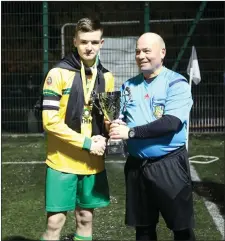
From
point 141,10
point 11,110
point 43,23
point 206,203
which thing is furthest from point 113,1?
point 206,203

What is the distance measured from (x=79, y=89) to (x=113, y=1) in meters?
7.52

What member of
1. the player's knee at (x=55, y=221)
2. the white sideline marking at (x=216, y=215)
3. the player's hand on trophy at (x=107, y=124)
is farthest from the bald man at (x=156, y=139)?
the white sideline marking at (x=216, y=215)

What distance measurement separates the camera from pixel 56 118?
3689 millimetres

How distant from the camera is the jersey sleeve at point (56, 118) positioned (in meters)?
3.68

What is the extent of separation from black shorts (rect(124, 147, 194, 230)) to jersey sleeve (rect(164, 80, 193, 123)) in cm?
28

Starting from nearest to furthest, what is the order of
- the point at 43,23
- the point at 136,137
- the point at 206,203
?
1. the point at 136,137
2. the point at 206,203
3. the point at 43,23

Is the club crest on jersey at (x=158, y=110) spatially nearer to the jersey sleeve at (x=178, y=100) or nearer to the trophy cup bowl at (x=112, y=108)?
the jersey sleeve at (x=178, y=100)

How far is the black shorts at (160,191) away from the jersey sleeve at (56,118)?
0.38 meters

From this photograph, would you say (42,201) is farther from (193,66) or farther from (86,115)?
(193,66)

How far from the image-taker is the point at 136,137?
3480 mm

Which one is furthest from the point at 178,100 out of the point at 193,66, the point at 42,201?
the point at 193,66

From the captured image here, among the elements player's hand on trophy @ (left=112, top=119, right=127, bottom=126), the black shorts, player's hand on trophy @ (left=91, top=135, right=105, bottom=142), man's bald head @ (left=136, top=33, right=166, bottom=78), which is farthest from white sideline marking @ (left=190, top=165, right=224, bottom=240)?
man's bald head @ (left=136, top=33, right=166, bottom=78)

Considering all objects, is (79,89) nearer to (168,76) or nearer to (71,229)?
(168,76)

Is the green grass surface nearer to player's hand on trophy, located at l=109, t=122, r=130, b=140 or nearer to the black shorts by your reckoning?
the black shorts
